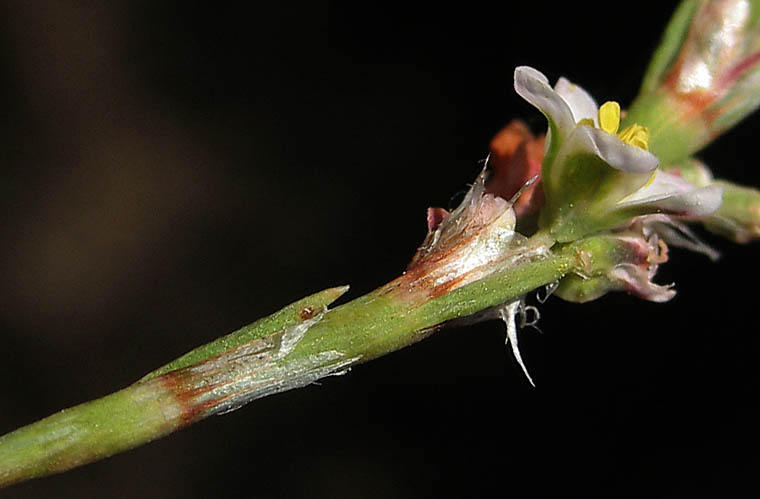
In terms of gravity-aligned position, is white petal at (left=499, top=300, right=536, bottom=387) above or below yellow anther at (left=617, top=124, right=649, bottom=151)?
below

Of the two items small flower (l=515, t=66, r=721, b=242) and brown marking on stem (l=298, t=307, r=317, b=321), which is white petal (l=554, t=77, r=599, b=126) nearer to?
small flower (l=515, t=66, r=721, b=242)

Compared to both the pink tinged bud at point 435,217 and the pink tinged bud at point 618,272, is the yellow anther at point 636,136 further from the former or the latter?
the pink tinged bud at point 435,217

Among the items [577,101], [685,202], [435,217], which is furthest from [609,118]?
[435,217]

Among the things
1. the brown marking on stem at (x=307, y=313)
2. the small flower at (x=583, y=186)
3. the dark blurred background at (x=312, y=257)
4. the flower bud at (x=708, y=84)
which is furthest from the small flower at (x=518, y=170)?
the dark blurred background at (x=312, y=257)

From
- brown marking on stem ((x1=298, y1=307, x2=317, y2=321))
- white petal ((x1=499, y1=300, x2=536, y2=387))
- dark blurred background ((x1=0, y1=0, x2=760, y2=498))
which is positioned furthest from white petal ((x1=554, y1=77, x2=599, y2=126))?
dark blurred background ((x1=0, y1=0, x2=760, y2=498))

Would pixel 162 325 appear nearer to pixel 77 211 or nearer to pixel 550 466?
pixel 77 211

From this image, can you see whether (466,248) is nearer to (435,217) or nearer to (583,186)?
(435,217)

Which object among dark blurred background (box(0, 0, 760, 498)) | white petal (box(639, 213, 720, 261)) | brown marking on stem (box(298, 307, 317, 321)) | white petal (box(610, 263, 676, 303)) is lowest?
white petal (box(610, 263, 676, 303))
